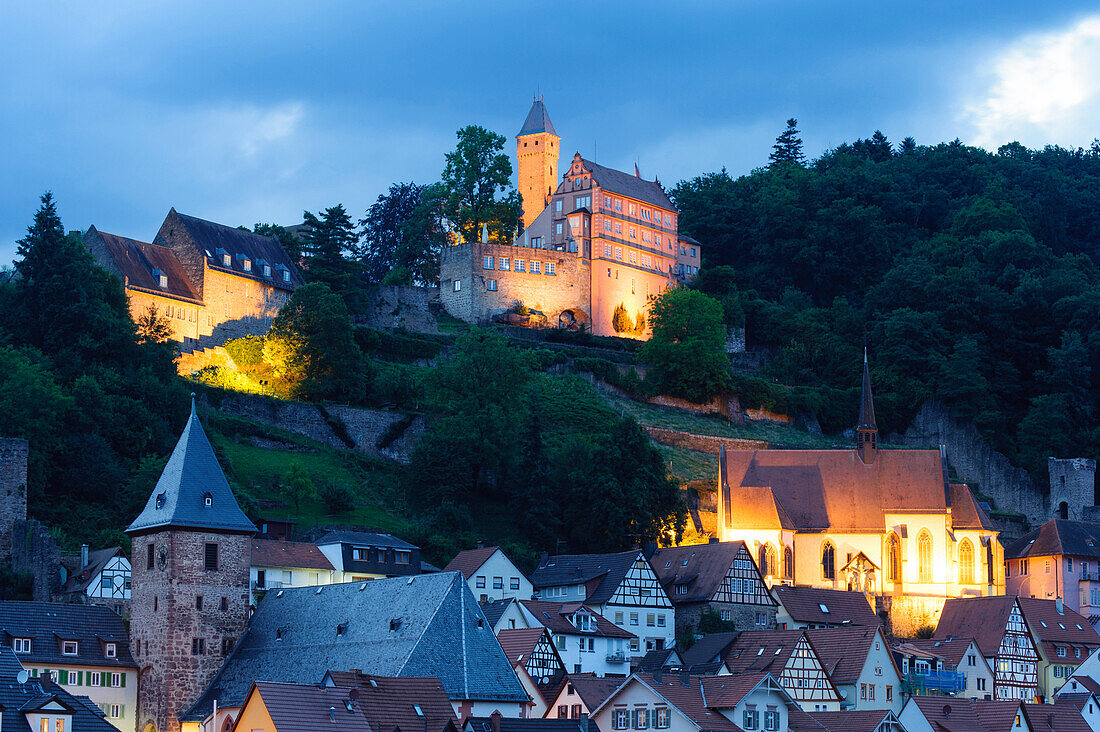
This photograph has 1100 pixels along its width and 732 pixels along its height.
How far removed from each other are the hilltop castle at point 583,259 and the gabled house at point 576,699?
44.5m

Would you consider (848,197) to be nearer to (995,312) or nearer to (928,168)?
(928,168)

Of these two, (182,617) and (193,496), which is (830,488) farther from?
(182,617)

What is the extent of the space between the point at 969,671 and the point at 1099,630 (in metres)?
13.6

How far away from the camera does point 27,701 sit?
40562 millimetres

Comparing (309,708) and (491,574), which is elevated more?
(491,574)

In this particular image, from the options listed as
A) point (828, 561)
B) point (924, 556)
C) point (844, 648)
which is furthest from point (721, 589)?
point (924, 556)

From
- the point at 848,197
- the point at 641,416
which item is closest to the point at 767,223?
the point at 848,197

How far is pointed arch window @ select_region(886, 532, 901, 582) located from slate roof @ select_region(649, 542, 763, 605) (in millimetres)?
9103

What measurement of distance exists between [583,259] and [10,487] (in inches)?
1856

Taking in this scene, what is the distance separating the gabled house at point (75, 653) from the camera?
49.8 meters

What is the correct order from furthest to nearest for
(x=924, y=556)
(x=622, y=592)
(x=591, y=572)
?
(x=924, y=556) < (x=591, y=572) < (x=622, y=592)

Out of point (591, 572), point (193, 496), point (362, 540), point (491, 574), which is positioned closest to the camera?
point (193, 496)

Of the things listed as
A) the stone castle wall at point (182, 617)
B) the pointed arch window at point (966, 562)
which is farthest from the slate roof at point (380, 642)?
the pointed arch window at point (966, 562)

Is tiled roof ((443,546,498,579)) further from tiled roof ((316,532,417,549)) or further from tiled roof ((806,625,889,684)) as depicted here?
tiled roof ((806,625,889,684))
